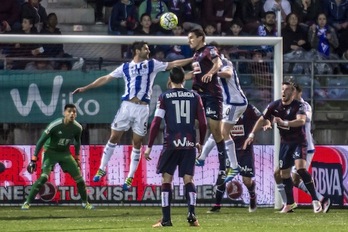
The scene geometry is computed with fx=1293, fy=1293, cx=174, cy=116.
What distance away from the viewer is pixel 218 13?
26609 millimetres

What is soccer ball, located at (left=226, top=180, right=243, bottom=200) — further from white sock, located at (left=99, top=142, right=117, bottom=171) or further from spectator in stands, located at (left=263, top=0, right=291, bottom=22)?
spectator in stands, located at (left=263, top=0, right=291, bottom=22)

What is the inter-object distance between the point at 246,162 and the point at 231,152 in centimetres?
114

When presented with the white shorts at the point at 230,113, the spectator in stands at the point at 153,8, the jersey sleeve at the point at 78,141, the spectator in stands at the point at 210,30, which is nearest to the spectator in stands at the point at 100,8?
the spectator in stands at the point at 153,8

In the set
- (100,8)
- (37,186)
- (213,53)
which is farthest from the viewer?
(100,8)

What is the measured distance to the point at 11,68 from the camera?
23.5 metres

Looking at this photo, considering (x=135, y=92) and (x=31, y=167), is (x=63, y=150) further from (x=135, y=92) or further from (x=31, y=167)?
(x=135, y=92)

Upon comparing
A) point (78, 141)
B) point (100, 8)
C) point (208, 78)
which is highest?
point (100, 8)

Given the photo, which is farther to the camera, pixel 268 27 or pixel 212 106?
pixel 268 27

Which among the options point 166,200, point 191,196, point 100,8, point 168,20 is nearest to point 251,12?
point 100,8

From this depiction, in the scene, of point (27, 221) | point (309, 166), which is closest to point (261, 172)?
point (309, 166)

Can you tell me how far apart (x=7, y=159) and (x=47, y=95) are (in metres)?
1.37

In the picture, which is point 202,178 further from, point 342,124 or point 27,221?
point 27,221

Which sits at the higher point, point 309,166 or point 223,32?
point 223,32

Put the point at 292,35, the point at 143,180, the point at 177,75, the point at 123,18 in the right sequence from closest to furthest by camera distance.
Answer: the point at 177,75
the point at 143,180
the point at 123,18
the point at 292,35
